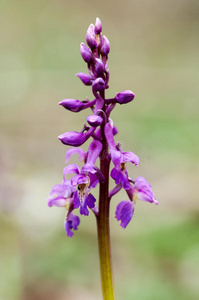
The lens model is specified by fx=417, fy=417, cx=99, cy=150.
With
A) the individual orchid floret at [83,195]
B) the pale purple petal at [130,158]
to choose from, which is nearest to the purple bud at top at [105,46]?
the pale purple petal at [130,158]

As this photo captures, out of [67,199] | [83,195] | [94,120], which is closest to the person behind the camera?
[94,120]

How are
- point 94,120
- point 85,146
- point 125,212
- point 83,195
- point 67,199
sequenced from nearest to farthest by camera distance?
point 94,120
point 83,195
point 125,212
point 67,199
point 85,146

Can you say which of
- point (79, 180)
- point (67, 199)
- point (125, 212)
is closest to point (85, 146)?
point (67, 199)

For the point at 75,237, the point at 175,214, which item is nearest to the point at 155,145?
the point at 175,214

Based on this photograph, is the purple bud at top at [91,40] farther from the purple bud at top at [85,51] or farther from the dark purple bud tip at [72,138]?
the dark purple bud tip at [72,138]

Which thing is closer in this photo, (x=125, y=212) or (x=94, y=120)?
(x=94, y=120)

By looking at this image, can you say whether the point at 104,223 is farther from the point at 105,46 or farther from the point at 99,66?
the point at 105,46
